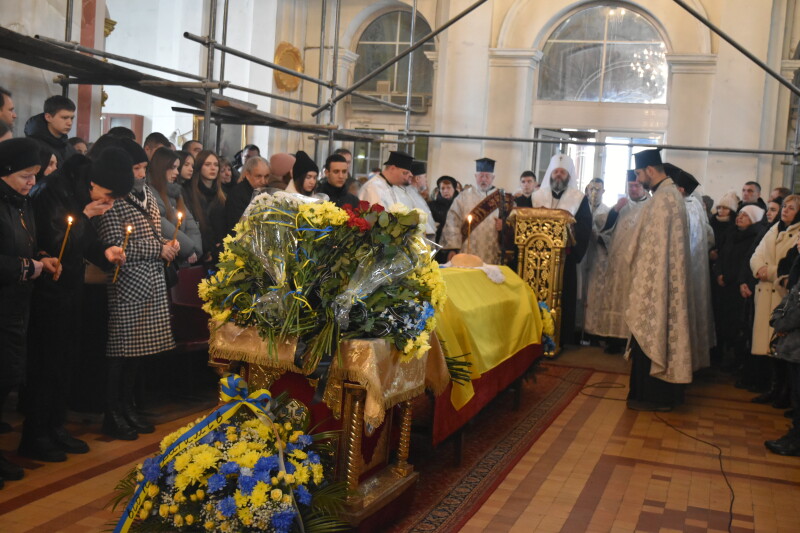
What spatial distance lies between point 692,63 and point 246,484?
1188 cm

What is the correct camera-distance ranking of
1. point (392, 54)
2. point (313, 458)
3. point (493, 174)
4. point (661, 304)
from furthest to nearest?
point (392, 54), point (493, 174), point (661, 304), point (313, 458)

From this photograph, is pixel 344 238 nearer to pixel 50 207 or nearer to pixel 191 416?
pixel 50 207

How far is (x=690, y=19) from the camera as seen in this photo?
13305 mm

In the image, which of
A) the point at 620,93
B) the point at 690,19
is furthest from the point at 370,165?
the point at 690,19

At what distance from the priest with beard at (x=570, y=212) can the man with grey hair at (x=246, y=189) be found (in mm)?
3606

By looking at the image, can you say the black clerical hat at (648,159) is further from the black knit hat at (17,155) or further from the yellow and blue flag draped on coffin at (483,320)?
the black knit hat at (17,155)

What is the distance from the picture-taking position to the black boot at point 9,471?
430 cm

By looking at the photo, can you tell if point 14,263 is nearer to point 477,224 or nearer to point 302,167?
point 302,167

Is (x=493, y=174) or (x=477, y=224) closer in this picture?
(x=477, y=224)

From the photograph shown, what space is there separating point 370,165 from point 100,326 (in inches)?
423

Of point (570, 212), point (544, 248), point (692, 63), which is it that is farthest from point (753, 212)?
point (692, 63)

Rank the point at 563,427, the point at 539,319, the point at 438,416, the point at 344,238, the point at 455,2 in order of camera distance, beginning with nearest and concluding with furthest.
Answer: the point at 344,238 → the point at 438,416 → the point at 563,427 → the point at 539,319 → the point at 455,2

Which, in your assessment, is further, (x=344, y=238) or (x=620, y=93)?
(x=620, y=93)

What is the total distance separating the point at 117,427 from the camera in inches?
201
